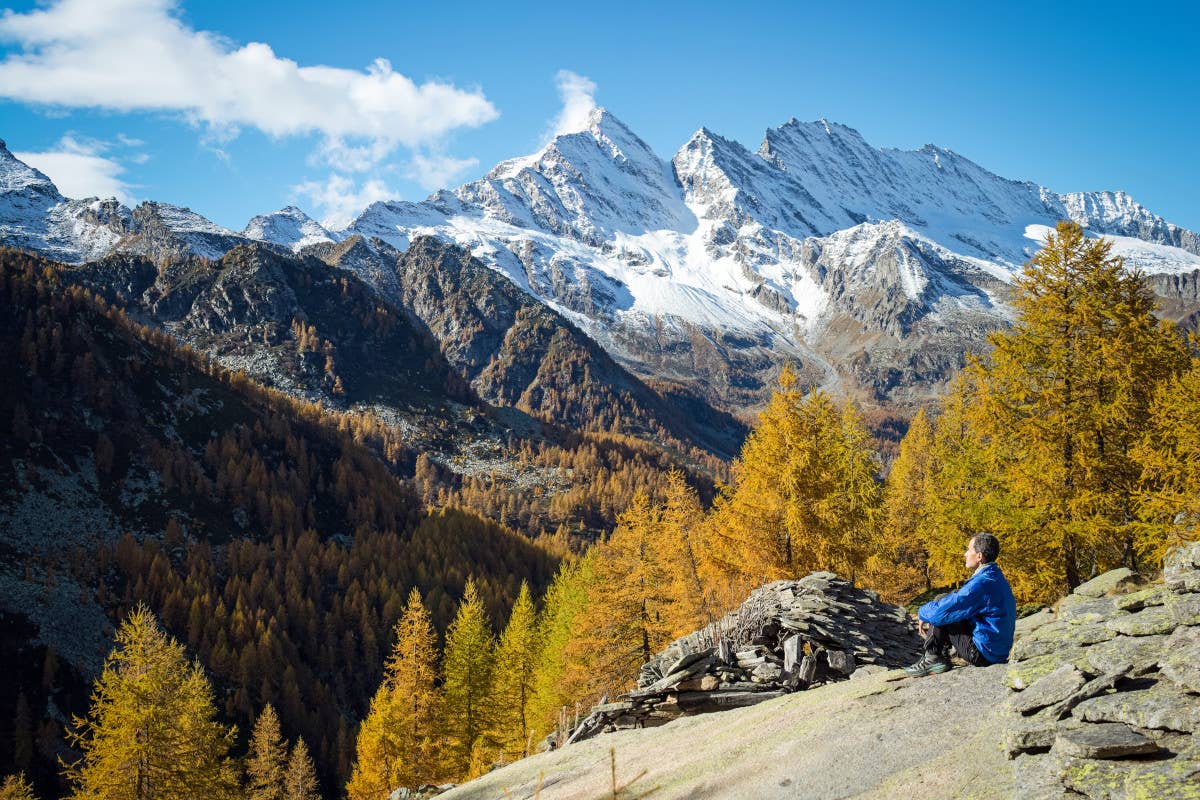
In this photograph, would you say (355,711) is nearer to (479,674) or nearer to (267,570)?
(267,570)

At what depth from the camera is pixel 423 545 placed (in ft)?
363

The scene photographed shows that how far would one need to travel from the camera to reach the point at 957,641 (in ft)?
31.5

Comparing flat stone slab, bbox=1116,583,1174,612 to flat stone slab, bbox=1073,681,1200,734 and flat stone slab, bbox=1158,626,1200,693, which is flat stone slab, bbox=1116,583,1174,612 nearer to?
flat stone slab, bbox=1158,626,1200,693

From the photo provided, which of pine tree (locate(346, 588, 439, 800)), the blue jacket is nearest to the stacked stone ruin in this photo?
the blue jacket

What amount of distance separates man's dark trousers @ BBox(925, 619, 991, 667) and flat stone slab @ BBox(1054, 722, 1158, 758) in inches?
136

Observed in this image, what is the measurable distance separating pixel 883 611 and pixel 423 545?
335ft

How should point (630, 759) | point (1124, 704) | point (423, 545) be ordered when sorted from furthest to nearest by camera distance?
point (423, 545) < point (630, 759) < point (1124, 704)

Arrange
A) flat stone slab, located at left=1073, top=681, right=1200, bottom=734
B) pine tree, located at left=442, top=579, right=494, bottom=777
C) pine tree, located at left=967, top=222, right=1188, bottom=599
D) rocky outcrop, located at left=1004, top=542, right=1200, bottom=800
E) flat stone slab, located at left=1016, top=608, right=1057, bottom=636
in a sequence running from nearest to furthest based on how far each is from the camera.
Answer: rocky outcrop, located at left=1004, top=542, right=1200, bottom=800
flat stone slab, located at left=1073, top=681, right=1200, bottom=734
flat stone slab, located at left=1016, top=608, right=1057, bottom=636
pine tree, located at left=967, top=222, right=1188, bottom=599
pine tree, located at left=442, top=579, right=494, bottom=777

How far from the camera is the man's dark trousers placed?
951 cm

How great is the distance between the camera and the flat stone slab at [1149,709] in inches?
223

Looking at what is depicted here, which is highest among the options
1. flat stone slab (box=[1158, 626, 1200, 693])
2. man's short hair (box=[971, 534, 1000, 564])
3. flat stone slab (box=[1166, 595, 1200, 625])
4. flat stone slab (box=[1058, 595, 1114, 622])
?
man's short hair (box=[971, 534, 1000, 564])

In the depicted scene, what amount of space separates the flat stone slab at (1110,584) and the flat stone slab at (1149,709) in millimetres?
7216

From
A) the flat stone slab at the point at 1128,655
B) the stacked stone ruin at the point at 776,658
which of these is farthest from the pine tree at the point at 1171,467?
the flat stone slab at the point at 1128,655

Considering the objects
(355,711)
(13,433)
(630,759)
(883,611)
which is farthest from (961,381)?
(13,433)
